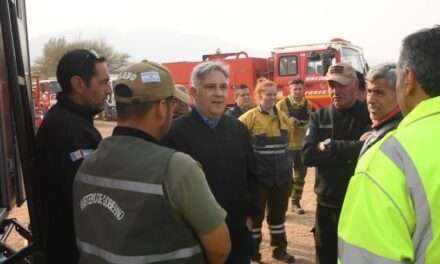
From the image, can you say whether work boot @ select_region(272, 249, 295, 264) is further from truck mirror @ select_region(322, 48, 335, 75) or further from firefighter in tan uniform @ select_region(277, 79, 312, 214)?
truck mirror @ select_region(322, 48, 335, 75)

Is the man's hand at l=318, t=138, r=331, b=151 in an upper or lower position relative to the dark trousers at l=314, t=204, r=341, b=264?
upper

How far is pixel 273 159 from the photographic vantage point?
17.6 ft

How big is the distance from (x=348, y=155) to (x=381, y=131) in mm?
753

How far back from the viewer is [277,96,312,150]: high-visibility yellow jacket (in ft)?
24.6

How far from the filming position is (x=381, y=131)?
268cm

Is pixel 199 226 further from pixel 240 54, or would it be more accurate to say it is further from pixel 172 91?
pixel 240 54

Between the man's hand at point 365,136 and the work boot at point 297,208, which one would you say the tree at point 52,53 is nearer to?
the work boot at point 297,208

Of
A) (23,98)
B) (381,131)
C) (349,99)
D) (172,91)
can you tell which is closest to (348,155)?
(349,99)

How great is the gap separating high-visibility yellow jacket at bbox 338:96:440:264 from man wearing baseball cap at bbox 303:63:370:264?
2.18m

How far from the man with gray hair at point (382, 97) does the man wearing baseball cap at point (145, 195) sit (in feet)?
4.52

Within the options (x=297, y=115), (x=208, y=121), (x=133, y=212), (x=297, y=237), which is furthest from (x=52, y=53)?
(x=133, y=212)

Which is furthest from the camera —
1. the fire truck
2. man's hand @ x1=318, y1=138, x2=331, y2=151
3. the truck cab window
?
the truck cab window

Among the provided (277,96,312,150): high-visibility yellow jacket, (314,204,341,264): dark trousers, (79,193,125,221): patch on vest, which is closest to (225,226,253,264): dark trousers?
(314,204,341,264): dark trousers

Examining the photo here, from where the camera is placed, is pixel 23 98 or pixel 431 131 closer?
pixel 431 131
